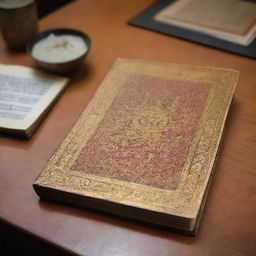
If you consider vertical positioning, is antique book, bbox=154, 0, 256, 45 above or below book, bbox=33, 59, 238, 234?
above

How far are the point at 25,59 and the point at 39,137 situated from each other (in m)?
0.30

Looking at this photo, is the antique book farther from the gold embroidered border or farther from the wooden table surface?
the gold embroidered border

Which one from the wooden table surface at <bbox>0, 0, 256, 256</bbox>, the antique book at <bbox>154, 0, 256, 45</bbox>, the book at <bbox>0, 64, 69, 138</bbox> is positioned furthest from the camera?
the antique book at <bbox>154, 0, 256, 45</bbox>

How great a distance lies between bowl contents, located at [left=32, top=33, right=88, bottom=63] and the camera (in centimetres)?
78

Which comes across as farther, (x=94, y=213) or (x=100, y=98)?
(x=100, y=98)

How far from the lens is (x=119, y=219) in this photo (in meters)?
0.50

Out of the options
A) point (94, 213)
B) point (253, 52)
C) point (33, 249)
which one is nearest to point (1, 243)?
point (33, 249)

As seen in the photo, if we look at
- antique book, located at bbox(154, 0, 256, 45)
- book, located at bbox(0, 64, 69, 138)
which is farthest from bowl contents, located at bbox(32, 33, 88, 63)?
antique book, located at bbox(154, 0, 256, 45)

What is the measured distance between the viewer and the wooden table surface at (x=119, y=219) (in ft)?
1.54

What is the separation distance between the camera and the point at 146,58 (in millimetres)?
830

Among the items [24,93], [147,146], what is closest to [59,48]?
[24,93]

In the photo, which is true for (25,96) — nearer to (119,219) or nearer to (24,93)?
(24,93)

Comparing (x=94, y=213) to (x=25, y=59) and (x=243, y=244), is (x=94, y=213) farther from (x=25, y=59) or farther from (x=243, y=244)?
(x=25, y=59)

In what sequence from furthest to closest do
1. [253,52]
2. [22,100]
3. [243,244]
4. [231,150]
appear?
[253,52] → [22,100] → [231,150] → [243,244]
